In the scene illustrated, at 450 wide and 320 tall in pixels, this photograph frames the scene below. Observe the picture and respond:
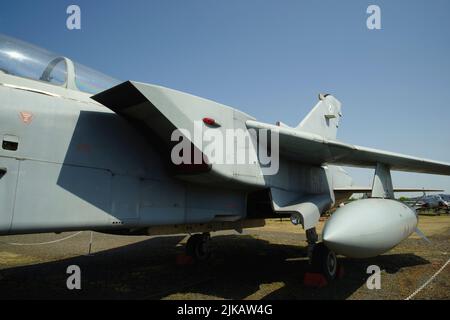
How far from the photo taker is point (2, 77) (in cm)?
343

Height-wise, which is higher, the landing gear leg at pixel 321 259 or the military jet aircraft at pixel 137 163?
the military jet aircraft at pixel 137 163

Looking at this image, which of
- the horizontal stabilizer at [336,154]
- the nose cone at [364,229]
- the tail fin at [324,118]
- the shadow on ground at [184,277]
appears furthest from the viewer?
the tail fin at [324,118]

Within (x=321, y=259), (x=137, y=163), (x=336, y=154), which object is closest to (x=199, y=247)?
(x=321, y=259)

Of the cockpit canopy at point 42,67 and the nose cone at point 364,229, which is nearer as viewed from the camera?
the cockpit canopy at point 42,67

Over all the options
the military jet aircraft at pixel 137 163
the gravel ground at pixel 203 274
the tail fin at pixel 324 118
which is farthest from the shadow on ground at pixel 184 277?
the tail fin at pixel 324 118

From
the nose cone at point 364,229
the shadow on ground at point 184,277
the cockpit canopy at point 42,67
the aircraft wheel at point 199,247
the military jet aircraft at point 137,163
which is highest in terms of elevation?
the cockpit canopy at point 42,67

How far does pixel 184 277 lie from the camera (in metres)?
6.52

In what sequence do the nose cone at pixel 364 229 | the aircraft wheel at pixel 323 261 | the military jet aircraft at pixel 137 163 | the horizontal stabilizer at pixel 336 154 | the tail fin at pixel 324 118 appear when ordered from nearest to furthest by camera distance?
the military jet aircraft at pixel 137 163, the nose cone at pixel 364 229, the horizontal stabilizer at pixel 336 154, the aircraft wheel at pixel 323 261, the tail fin at pixel 324 118

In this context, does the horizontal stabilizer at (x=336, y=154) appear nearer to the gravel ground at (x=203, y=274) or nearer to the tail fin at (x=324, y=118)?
the tail fin at (x=324, y=118)

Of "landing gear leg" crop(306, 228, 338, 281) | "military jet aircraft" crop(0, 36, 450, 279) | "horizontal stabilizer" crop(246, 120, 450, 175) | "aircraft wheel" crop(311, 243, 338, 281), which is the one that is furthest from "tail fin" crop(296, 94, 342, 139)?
"aircraft wheel" crop(311, 243, 338, 281)

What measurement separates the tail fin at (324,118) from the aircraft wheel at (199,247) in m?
3.96

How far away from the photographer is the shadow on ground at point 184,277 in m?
5.22

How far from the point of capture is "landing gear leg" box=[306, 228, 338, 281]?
6086 mm
